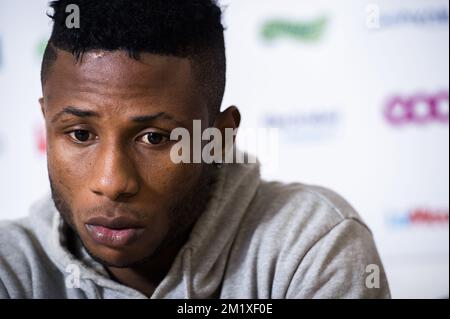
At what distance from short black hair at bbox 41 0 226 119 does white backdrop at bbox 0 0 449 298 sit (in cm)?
96

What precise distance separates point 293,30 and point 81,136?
1233mm

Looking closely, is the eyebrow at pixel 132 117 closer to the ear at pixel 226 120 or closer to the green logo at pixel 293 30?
the ear at pixel 226 120

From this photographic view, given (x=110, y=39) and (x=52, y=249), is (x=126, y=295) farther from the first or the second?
(x=110, y=39)

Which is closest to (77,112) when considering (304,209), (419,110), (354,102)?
(304,209)

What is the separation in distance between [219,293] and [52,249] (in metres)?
0.29

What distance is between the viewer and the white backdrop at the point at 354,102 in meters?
1.96

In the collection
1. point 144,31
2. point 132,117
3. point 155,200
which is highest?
point 144,31

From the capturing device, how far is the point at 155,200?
3.08 feet

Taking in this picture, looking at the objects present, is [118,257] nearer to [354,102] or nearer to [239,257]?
[239,257]

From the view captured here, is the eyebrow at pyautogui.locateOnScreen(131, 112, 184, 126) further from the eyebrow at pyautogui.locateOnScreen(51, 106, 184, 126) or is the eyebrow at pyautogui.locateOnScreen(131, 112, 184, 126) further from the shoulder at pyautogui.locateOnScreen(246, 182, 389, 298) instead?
the shoulder at pyautogui.locateOnScreen(246, 182, 389, 298)

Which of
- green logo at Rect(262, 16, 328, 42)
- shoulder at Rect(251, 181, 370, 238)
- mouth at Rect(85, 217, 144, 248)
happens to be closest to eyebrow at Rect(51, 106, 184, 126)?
mouth at Rect(85, 217, 144, 248)

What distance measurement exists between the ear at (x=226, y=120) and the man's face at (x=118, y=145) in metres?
0.08
